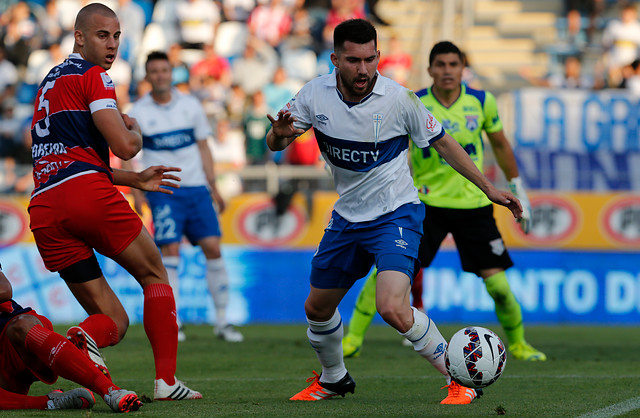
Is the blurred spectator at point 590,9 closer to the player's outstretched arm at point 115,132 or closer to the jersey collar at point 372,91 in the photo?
the jersey collar at point 372,91

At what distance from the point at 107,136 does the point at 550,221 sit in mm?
9112

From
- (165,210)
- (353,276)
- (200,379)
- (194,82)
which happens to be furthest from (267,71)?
(353,276)

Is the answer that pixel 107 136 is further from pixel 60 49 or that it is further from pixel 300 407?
pixel 60 49

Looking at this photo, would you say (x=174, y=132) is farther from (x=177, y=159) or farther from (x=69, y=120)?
(x=69, y=120)

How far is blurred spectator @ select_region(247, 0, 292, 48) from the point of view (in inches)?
745

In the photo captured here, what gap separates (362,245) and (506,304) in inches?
119

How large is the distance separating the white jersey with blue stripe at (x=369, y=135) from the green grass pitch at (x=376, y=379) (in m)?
1.26

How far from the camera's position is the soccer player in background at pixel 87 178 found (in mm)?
5336

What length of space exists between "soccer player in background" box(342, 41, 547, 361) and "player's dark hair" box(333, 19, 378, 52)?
2757 millimetres

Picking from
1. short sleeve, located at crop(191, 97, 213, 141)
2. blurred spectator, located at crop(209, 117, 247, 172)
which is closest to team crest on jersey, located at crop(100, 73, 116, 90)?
short sleeve, located at crop(191, 97, 213, 141)

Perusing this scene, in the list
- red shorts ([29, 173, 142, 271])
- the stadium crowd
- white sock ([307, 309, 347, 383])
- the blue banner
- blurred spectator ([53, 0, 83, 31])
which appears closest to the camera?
red shorts ([29, 173, 142, 271])

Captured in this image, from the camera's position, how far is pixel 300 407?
18.5ft

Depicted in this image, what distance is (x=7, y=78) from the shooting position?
59.7ft

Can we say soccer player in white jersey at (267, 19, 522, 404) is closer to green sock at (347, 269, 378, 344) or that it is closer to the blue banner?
green sock at (347, 269, 378, 344)
